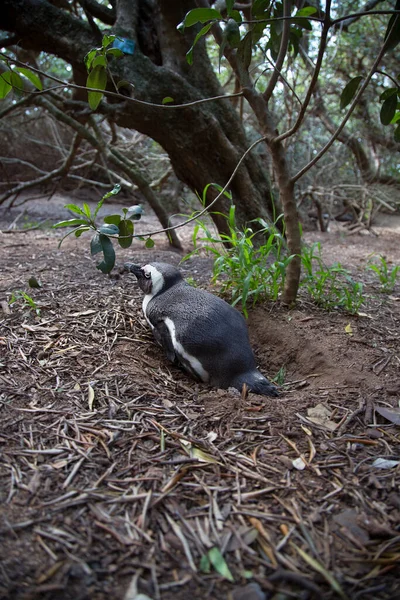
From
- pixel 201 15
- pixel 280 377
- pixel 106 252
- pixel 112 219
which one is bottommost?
pixel 280 377

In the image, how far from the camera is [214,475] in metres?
1.43

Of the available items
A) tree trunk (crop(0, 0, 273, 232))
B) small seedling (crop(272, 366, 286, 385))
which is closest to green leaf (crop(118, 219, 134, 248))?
small seedling (crop(272, 366, 286, 385))

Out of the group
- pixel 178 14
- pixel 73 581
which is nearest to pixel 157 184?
pixel 178 14

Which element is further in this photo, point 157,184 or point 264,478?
point 157,184

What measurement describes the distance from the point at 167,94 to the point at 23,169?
A: 6.28 metres

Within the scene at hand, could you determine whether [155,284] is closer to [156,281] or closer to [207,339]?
[156,281]

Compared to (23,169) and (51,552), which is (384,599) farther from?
(23,169)

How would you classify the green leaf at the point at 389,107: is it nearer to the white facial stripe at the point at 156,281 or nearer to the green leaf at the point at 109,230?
the green leaf at the point at 109,230

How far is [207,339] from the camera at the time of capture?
86.9 inches

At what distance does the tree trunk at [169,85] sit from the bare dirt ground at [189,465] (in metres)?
1.75

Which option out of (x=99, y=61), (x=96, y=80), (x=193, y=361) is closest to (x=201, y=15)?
(x=99, y=61)

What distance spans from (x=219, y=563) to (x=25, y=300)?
2072 mm

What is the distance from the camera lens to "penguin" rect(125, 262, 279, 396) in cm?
218

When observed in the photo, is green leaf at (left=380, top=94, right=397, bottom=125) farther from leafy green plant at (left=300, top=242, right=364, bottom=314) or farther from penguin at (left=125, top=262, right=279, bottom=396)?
penguin at (left=125, top=262, right=279, bottom=396)
